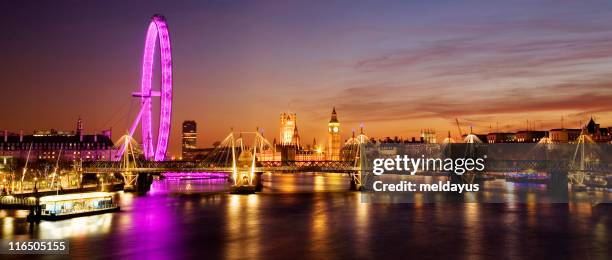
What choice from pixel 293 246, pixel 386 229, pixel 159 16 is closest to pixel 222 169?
pixel 159 16

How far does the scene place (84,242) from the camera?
119 feet

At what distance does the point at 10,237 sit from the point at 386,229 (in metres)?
24.0

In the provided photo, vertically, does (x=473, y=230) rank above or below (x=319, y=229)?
below

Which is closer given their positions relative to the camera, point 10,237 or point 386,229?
point 10,237

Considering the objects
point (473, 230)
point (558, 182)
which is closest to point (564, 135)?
point (558, 182)

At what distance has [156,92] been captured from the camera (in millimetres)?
83062

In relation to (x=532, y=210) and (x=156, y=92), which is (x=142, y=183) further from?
(x=532, y=210)

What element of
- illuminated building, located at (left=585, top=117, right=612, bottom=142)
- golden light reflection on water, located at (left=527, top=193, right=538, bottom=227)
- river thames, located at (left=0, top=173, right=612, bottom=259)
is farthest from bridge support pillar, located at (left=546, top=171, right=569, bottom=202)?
illuminated building, located at (left=585, top=117, right=612, bottom=142)

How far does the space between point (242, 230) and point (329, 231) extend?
19.4 ft

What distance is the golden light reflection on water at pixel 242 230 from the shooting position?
1359 inches

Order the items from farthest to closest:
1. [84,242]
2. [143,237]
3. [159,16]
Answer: [159,16] < [143,237] < [84,242]

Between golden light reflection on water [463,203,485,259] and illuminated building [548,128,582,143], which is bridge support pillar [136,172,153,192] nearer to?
golden light reflection on water [463,203,485,259]

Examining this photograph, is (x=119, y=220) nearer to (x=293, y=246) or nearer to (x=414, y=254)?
(x=293, y=246)

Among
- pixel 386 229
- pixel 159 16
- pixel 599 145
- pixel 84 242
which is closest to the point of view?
pixel 84 242
